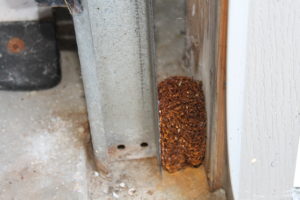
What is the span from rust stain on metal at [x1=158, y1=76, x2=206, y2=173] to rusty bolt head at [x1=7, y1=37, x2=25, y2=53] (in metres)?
0.79

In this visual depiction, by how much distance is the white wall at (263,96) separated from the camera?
1.56 metres

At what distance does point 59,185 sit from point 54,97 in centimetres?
55

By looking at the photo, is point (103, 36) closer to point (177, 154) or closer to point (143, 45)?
point (143, 45)

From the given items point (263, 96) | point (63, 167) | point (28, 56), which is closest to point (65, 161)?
point (63, 167)

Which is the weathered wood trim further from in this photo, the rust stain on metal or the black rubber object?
the black rubber object

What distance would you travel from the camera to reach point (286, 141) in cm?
173

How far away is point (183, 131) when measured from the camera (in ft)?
6.84

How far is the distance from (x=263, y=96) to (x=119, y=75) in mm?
546

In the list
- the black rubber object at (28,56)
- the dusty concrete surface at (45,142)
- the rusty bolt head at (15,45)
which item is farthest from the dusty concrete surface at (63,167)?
the rusty bolt head at (15,45)

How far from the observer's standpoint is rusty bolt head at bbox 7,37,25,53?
250 cm

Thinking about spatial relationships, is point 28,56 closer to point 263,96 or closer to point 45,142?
point 45,142

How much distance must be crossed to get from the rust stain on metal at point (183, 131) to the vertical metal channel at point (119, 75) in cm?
6

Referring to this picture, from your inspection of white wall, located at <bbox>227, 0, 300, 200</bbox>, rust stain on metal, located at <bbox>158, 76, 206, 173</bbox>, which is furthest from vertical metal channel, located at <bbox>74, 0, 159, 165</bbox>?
white wall, located at <bbox>227, 0, 300, 200</bbox>

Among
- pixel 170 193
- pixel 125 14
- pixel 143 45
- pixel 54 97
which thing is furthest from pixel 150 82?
pixel 54 97
